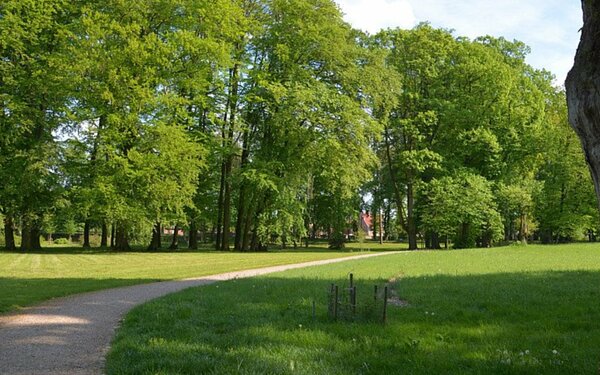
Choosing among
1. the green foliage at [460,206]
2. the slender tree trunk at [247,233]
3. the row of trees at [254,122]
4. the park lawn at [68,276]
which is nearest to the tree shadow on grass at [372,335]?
the park lawn at [68,276]

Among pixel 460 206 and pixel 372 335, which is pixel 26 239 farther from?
pixel 372 335

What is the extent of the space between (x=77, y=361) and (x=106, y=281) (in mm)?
9370

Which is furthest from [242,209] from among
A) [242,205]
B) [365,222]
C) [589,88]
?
[365,222]

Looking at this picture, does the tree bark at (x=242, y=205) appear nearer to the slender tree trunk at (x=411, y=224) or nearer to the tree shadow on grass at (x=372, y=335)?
the slender tree trunk at (x=411, y=224)

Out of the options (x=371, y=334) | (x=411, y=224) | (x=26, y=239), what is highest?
(x=411, y=224)

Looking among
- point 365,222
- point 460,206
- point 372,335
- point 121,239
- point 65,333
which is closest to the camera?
point 372,335

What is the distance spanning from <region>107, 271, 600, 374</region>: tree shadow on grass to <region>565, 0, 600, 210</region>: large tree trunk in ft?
8.09

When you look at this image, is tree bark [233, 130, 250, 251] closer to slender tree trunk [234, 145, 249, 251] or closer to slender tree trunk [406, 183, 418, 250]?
slender tree trunk [234, 145, 249, 251]

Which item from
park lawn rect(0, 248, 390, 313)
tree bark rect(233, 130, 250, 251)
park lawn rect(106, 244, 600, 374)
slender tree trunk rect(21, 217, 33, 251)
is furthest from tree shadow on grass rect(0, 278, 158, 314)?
tree bark rect(233, 130, 250, 251)

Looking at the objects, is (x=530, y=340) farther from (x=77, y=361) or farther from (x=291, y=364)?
(x=77, y=361)

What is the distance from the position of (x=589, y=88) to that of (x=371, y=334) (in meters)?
4.24

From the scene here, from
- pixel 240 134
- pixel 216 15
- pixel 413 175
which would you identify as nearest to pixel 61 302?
pixel 216 15

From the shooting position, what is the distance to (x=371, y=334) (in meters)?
6.95

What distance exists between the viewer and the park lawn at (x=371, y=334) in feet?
18.1
